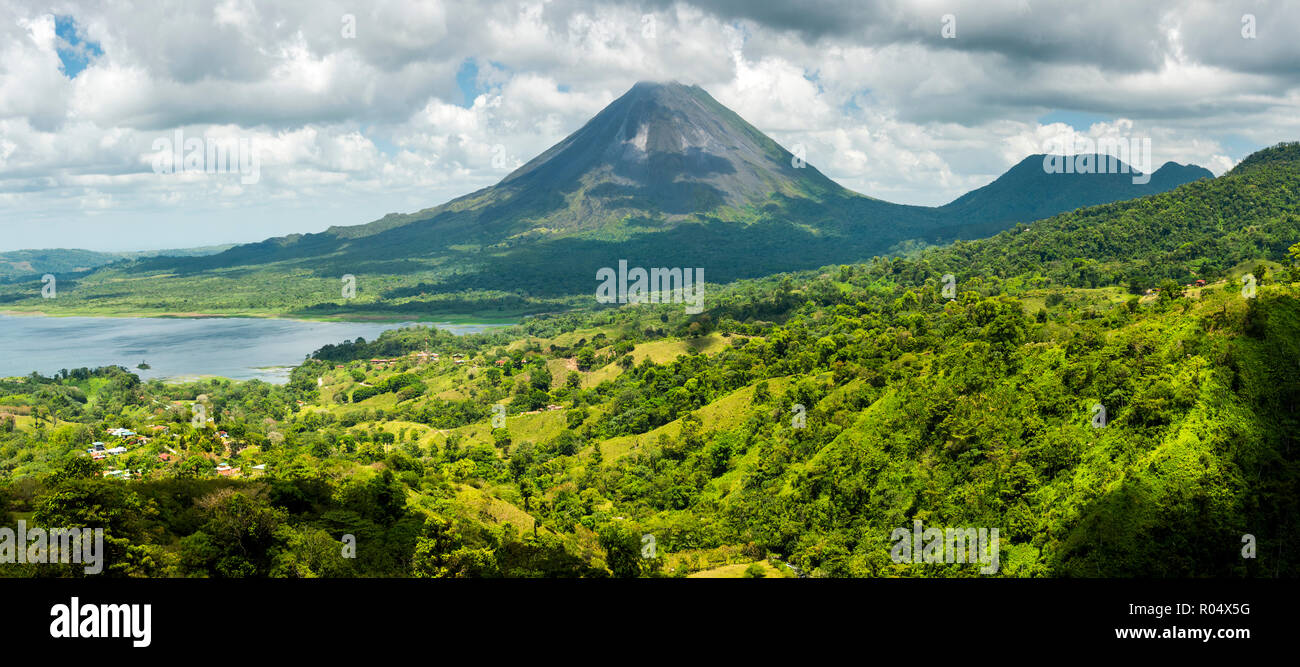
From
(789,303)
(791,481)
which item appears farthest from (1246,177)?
(791,481)

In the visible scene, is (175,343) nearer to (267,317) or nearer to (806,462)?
(267,317)

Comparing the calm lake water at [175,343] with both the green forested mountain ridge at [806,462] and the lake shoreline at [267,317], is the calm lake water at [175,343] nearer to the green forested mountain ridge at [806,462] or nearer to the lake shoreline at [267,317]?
the lake shoreline at [267,317]

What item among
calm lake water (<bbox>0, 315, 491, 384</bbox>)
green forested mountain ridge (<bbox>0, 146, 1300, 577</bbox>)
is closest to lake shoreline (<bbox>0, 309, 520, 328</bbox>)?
calm lake water (<bbox>0, 315, 491, 384</bbox>)

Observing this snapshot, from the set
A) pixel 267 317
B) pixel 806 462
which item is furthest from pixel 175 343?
pixel 806 462

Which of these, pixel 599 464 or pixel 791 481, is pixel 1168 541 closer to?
pixel 791 481

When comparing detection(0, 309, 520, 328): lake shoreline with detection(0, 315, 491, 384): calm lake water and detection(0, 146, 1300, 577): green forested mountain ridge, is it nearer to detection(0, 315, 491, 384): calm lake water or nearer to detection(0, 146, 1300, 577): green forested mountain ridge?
detection(0, 315, 491, 384): calm lake water
